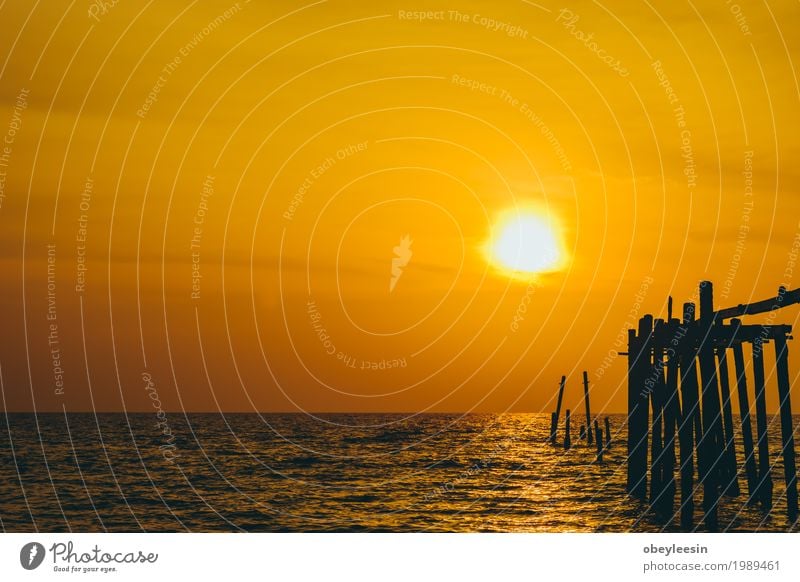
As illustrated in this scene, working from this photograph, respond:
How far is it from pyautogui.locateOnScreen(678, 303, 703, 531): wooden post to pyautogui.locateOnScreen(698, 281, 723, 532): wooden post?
0.32m

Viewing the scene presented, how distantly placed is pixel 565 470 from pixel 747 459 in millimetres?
25533

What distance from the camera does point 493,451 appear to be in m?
84.1

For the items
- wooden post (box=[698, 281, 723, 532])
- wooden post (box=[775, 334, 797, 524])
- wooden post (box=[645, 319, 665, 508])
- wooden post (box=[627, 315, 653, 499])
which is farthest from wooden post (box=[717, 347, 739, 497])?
wooden post (box=[698, 281, 723, 532])

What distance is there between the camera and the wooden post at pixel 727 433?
32.7m

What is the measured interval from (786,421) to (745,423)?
17.3 feet

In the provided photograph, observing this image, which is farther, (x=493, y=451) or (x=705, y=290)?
(x=493, y=451)

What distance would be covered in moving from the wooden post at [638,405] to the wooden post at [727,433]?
A: 2.55 metres

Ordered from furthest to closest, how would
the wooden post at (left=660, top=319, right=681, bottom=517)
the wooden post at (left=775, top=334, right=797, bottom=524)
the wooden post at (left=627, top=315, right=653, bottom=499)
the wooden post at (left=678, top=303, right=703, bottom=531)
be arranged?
the wooden post at (left=627, top=315, right=653, bottom=499)
the wooden post at (left=660, top=319, right=681, bottom=517)
the wooden post at (left=775, top=334, right=797, bottom=524)
the wooden post at (left=678, top=303, right=703, bottom=531)

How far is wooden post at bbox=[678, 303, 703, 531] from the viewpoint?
26.5m
